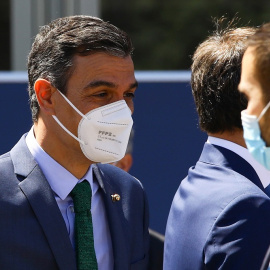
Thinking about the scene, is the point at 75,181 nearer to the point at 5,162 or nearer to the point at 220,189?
the point at 5,162

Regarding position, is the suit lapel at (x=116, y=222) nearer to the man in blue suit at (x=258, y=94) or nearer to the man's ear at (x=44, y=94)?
the man's ear at (x=44, y=94)

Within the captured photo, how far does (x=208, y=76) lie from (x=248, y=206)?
21.2 inches

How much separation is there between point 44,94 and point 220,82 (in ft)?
2.05

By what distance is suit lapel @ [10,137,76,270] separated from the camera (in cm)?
253

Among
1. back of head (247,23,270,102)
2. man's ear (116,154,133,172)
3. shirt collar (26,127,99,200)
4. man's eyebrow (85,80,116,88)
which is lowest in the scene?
man's ear (116,154,133,172)

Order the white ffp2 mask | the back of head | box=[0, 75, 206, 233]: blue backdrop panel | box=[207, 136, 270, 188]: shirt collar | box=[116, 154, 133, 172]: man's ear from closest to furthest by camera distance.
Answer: the back of head → box=[207, 136, 270, 188]: shirt collar → the white ffp2 mask → box=[116, 154, 133, 172]: man's ear → box=[0, 75, 206, 233]: blue backdrop panel

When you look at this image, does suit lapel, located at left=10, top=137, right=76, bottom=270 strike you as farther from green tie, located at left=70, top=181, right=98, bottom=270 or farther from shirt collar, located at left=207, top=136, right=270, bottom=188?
shirt collar, located at left=207, top=136, right=270, bottom=188

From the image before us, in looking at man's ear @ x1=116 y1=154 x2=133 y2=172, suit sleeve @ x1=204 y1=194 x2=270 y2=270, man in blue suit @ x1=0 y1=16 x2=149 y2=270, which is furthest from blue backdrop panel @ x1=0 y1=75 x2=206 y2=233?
suit sleeve @ x1=204 y1=194 x2=270 y2=270

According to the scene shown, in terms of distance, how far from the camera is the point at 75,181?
2.73 meters

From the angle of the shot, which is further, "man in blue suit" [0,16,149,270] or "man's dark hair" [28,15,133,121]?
"man's dark hair" [28,15,133,121]

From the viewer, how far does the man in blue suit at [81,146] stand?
2.62 metres

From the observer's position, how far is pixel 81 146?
2.74 meters

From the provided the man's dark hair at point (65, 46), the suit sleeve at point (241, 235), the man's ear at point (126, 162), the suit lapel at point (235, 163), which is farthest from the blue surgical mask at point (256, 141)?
the man's ear at point (126, 162)

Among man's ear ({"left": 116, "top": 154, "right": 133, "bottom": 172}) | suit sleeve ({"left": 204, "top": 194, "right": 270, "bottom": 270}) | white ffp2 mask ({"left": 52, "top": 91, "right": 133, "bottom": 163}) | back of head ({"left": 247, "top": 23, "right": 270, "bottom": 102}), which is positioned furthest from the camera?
man's ear ({"left": 116, "top": 154, "right": 133, "bottom": 172})
